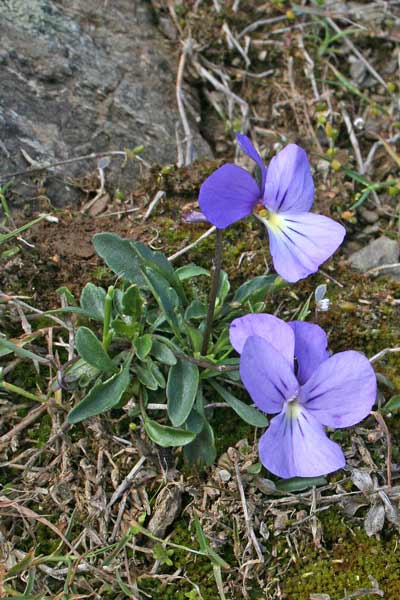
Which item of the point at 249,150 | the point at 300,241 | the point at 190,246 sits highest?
the point at 249,150

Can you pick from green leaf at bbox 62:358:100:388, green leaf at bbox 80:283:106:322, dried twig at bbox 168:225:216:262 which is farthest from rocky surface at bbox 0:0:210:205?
green leaf at bbox 62:358:100:388

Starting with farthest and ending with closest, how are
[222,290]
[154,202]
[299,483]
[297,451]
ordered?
[154,202]
[222,290]
[299,483]
[297,451]

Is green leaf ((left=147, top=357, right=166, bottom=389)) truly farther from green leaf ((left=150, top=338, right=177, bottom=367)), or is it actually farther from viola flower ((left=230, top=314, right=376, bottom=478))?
viola flower ((left=230, top=314, right=376, bottom=478))

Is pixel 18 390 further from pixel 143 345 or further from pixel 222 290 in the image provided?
pixel 222 290

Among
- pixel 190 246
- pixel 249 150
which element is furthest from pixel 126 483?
pixel 249 150

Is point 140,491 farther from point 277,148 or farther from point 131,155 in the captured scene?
point 277,148

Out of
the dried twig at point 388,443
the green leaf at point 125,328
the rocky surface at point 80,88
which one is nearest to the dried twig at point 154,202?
the rocky surface at point 80,88
